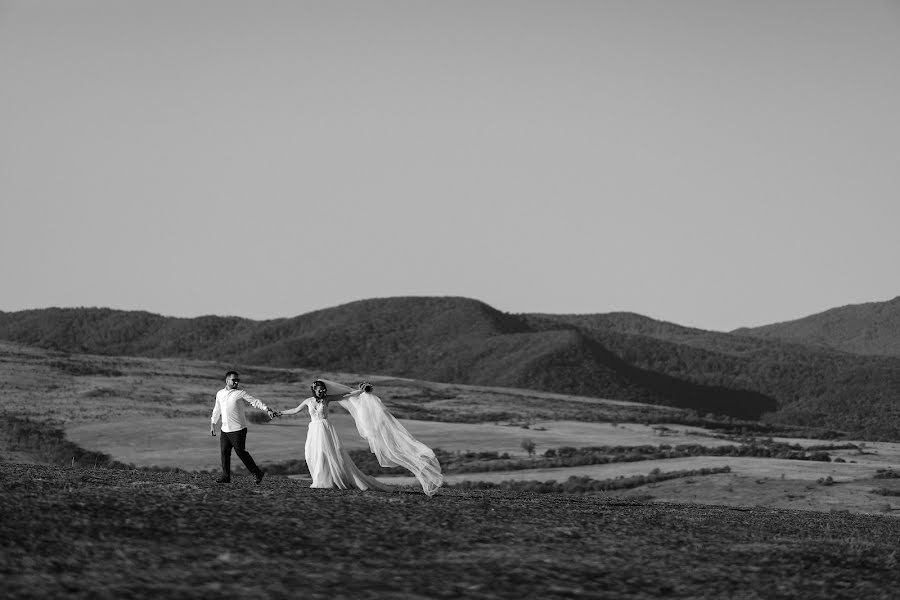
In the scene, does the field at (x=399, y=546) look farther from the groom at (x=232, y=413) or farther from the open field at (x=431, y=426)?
the open field at (x=431, y=426)

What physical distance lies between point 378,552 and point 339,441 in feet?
34.6

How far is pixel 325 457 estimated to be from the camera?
81.9 ft

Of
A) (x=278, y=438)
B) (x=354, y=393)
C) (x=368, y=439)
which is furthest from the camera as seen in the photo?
(x=278, y=438)

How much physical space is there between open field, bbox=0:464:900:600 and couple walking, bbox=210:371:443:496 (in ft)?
11.4

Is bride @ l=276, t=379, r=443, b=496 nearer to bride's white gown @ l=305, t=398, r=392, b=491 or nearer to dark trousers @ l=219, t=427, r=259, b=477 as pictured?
bride's white gown @ l=305, t=398, r=392, b=491

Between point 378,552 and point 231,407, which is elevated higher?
point 231,407

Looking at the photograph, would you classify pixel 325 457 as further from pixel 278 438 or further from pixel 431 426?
pixel 431 426

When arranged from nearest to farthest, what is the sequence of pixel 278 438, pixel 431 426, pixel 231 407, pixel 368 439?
pixel 368 439
pixel 231 407
pixel 278 438
pixel 431 426

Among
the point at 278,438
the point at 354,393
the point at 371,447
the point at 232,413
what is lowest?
the point at 278,438

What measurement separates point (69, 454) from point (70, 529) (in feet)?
138

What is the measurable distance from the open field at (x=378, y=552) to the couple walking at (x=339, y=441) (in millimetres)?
3481

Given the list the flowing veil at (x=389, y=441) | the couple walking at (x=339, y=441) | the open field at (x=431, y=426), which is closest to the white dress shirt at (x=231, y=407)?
the couple walking at (x=339, y=441)

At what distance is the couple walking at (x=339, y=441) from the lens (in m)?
24.9

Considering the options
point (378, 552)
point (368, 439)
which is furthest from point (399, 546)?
point (368, 439)
